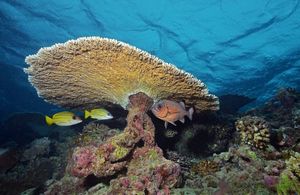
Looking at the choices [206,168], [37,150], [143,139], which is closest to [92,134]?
[143,139]

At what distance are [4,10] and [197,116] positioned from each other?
1549cm

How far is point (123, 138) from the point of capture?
501 centimetres

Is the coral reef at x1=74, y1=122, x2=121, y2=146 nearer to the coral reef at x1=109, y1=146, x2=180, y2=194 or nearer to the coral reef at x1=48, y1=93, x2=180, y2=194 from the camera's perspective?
the coral reef at x1=48, y1=93, x2=180, y2=194

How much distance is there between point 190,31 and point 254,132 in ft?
37.7

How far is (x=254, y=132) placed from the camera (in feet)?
20.2

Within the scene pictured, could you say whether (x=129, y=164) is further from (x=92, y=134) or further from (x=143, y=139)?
(x=92, y=134)

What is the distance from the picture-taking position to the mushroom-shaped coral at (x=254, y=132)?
590cm

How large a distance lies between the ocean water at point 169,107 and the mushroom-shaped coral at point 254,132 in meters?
0.02

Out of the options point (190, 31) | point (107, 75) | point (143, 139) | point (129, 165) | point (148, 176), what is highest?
point (190, 31)

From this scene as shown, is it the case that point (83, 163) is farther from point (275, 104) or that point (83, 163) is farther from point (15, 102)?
point (15, 102)

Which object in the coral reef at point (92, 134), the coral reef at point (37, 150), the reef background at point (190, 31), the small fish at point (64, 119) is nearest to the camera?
the small fish at point (64, 119)

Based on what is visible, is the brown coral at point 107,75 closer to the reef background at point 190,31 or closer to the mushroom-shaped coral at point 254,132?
the mushroom-shaped coral at point 254,132

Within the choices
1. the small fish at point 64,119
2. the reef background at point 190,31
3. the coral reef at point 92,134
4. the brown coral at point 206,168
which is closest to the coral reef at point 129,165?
the brown coral at point 206,168

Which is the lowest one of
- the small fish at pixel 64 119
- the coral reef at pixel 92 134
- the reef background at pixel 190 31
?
the coral reef at pixel 92 134
